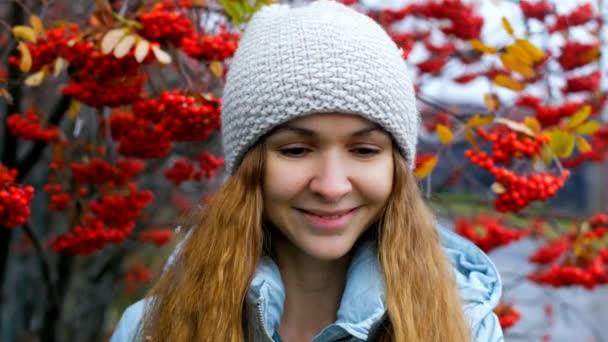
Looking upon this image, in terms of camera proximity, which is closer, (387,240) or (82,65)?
(387,240)

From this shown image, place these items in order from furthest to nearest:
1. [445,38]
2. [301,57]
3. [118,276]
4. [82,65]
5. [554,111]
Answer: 1. [118,276]
2. [445,38]
3. [554,111]
4. [82,65]
5. [301,57]

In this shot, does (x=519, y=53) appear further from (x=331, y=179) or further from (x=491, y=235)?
(x=331, y=179)

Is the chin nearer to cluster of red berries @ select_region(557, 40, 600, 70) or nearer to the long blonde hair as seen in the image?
the long blonde hair

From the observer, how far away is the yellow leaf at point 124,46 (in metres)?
2.03

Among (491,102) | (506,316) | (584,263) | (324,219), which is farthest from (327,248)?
(584,263)

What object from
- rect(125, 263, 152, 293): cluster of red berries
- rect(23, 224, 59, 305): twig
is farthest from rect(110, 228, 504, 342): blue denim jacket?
rect(125, 263, 152, 293): cluster of red berries

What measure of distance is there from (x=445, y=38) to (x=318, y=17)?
2070mm

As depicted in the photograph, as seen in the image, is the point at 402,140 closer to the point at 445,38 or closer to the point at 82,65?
the point at 82,65

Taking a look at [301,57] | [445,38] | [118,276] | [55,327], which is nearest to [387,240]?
[301,57]

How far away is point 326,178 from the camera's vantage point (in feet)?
5.27

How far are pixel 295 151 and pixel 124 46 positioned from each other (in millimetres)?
651

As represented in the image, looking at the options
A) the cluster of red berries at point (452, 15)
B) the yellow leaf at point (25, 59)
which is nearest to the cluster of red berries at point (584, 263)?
the cluster of red berries at point (452, 15)

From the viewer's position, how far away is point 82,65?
2201 millimetres

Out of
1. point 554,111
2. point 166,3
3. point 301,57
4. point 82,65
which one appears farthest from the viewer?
point 554,111
